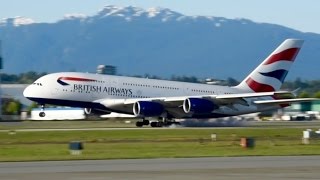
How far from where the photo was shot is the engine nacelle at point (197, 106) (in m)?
78.2

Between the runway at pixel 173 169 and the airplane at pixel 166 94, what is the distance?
39.7 metres

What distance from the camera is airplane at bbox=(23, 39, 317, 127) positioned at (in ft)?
257

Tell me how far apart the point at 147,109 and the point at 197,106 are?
13.5ft

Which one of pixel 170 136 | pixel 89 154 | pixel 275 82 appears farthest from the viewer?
pixel 275 82

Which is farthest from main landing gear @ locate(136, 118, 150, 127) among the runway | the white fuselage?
the runway

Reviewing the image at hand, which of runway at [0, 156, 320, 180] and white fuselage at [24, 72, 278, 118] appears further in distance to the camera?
white fuselage at [24, 72, 278, 118]

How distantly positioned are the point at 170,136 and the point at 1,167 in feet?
86.5

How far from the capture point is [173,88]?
273ft

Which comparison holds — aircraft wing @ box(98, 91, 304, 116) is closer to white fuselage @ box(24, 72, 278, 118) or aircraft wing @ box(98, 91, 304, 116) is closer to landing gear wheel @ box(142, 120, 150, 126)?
white fuselage @ box(24, 72, 278, 118)

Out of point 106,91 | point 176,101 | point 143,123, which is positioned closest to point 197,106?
point 176,101

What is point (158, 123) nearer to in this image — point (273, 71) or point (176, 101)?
point (176, 101)

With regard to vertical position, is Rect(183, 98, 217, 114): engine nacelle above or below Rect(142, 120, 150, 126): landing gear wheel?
above

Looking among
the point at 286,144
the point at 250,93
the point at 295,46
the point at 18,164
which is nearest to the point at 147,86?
the point at 250,93

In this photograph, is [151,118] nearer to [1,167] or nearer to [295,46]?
[295,46]
